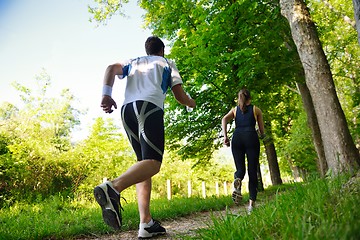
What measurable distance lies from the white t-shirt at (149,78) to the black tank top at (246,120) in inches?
68.3

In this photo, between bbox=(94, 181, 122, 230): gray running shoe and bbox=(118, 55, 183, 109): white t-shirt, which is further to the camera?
bbox=(118, 55, 183, 109): white t-shirt

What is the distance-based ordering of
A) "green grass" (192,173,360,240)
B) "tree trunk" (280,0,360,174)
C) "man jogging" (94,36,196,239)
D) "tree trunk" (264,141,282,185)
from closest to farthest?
"green grass" (192,173,360,240), "man jogging" (94,36,196,239), "tree trunk" (280,0,360,174), "tree trunk" (264,141,282,185)

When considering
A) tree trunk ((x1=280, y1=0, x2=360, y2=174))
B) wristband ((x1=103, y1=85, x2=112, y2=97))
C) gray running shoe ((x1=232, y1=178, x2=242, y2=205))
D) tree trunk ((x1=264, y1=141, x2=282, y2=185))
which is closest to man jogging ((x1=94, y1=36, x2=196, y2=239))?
wristband ((x1=103, y1=85, x2=112, y2=97))

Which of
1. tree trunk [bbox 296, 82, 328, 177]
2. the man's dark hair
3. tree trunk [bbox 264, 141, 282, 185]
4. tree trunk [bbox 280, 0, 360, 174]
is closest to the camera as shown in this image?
the man's dark hair

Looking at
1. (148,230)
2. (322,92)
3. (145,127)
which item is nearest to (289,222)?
(145,127)

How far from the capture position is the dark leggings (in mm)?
5062

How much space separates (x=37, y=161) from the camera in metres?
11.3

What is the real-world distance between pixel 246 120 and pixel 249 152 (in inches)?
19.8

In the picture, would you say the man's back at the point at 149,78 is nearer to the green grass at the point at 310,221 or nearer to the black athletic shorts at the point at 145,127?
the black athletic shorts at the point at 145,127

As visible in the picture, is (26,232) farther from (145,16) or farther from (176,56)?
(145,16)

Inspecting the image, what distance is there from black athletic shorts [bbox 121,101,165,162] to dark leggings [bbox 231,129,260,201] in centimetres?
195

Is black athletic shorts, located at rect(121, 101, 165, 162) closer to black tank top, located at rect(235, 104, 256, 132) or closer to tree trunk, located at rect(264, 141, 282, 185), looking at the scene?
black tank top, located at rect(235, 104, 256, 132)

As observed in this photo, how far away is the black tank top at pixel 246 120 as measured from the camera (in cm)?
522

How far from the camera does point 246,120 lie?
5262mm
